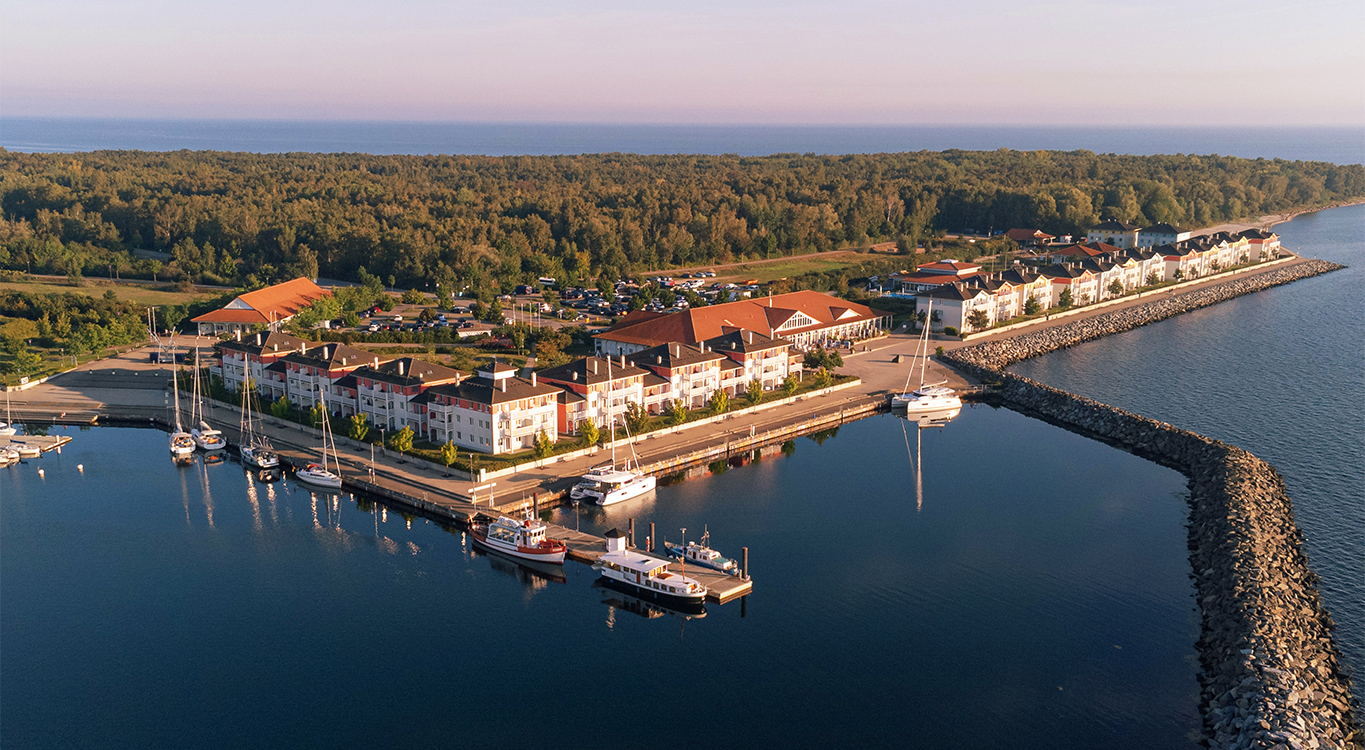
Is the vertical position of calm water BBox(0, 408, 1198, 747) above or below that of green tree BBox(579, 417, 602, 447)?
below

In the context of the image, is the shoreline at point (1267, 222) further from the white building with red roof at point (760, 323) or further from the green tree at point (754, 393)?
the green tree at point (754, 393)

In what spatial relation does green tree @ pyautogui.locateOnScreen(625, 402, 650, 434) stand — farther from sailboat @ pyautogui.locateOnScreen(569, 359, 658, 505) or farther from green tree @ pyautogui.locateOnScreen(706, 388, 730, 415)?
sailboat @ pyautogui.locateOnScreen(569, 359, 658, 505)

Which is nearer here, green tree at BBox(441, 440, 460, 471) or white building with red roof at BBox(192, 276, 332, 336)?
green tree at BBox(441, 440, 460, 471)

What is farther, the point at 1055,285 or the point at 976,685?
the point at 1055,285

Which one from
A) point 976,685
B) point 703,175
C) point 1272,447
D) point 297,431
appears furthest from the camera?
point 703,175

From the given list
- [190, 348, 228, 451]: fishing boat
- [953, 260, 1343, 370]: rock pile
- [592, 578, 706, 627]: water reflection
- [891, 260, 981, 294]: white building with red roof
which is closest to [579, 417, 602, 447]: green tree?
[592, 578, 706, 627]: water reflection

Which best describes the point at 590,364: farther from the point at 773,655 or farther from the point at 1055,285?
the point at 1055,285

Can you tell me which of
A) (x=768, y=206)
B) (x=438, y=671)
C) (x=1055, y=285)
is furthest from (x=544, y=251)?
(x=438, y=671)
